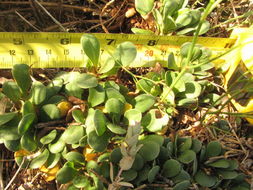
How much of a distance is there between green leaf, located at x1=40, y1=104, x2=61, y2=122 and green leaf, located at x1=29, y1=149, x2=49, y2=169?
16 centimetres

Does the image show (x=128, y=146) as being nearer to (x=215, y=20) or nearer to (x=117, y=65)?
(x=117, y=65)

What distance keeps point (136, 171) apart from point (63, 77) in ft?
1.99

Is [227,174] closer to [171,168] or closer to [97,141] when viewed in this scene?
[171,168]

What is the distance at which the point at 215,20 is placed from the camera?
1.96 meters

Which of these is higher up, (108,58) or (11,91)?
(108,58)

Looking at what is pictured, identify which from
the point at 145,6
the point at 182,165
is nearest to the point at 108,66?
the point at 145,6

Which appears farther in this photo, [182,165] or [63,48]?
[63,48]

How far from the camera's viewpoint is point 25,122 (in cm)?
117

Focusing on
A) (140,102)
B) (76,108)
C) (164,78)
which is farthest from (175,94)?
(76,108)

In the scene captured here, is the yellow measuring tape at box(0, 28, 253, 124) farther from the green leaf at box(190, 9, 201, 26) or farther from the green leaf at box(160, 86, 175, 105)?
the green leaf at box(160, 86, 175, 105)

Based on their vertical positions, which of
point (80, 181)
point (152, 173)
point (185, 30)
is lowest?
point (80, 181)

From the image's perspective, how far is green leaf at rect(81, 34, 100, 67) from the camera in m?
1.33

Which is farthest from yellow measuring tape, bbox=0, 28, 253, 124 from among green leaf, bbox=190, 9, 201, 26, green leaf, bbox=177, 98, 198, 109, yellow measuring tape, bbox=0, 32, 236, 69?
green leaf, bbox=177, 98, 198, 109

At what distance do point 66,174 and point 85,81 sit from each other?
0.43 m
